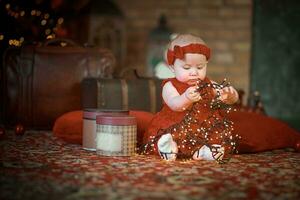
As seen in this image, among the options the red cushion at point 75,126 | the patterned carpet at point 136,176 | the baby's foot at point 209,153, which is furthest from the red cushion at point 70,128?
the baby's foot at point 209,153

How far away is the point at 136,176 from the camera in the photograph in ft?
4.50

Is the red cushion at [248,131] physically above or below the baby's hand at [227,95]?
below

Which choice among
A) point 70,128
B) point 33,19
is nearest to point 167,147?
point 70,128

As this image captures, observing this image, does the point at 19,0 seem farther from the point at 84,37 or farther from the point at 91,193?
the point at 91,193

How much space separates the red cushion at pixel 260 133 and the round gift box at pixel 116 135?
38cm

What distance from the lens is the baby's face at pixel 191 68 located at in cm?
162

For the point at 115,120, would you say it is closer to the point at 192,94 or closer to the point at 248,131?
the point at 192,94

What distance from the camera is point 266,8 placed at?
11.7ft

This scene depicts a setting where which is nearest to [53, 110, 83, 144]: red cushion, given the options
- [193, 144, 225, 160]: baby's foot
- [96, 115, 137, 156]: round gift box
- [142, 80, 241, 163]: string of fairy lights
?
[96, 115, 137, 156]: round gift box

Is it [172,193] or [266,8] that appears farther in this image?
[266,8]

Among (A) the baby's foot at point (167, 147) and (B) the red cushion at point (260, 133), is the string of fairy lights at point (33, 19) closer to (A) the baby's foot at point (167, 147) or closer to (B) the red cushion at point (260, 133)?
(B) the red cushion at point (260, 133)

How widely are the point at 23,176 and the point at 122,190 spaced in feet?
0.89

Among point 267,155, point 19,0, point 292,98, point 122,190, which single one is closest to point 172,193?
point 122,190

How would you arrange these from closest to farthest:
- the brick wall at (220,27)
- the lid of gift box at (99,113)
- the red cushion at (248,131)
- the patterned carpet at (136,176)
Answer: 1. the patterned carpet at (136,176)
2. the lid of gift box at (99,113)
3. the red cushion at (248,131)
4. the brick wall at (220,27)
